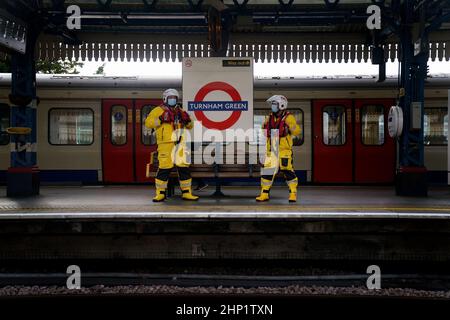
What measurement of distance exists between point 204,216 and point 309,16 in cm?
528

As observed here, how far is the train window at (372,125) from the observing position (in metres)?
11.5

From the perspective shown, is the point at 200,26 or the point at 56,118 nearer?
the point at 200,26

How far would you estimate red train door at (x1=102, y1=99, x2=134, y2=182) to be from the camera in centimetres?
1158

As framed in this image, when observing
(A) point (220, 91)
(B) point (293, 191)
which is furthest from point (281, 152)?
(A) point (220, 91)

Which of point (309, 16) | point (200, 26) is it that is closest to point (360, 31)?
point (309, 16)

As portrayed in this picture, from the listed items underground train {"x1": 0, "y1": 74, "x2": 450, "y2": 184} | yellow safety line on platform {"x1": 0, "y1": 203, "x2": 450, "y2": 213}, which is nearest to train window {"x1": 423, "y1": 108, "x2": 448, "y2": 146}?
underground train {"x1": 0, "y1": 74, "x2": 450, "y2": 184}

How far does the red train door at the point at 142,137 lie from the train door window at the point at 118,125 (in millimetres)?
314

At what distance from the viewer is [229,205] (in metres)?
7.55

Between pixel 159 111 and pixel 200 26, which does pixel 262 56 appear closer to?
pixel 200 26

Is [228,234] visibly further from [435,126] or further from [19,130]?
[435,126]

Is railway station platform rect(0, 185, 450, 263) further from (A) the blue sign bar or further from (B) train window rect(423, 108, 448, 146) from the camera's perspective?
(B) train window rect(423, 108, 448, 146)

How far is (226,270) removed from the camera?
6.46 meters

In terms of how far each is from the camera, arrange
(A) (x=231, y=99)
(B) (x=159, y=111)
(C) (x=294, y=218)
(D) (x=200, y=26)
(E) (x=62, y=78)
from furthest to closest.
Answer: (E) (x=62, y=78)
(D) (x=200, y=26)
(A) (x=231, y=99)
(B) (x=159, y=111)
(C) (x=294, y=218)

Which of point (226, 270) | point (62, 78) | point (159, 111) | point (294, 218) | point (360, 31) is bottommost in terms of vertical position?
point (226, 270)
